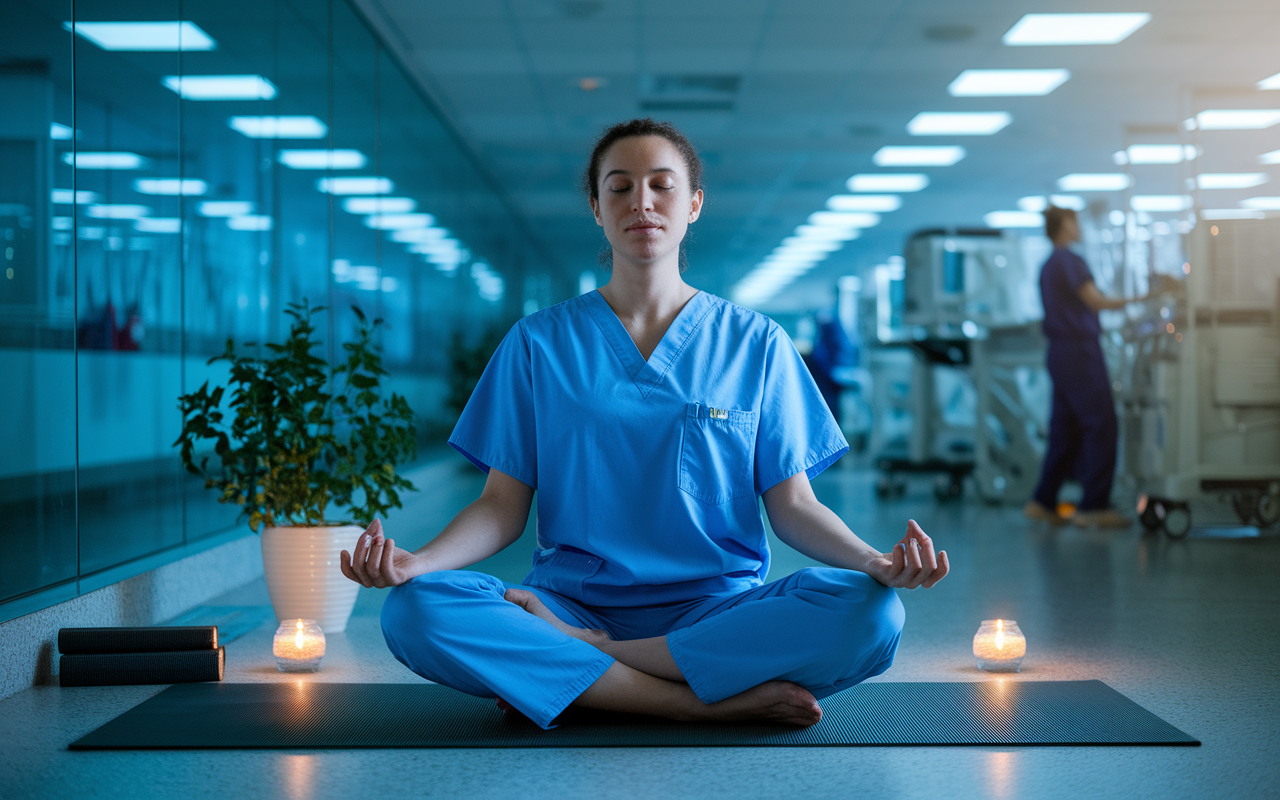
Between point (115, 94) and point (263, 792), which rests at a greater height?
point (115, 94)

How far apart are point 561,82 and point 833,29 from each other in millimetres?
1708

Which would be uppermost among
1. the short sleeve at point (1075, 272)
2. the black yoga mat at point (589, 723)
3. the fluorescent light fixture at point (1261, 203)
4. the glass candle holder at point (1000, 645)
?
the fluorescent light fixture at point (1261, 203)

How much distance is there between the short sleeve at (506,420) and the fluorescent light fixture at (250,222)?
1907mm

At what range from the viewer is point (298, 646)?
2102 mm

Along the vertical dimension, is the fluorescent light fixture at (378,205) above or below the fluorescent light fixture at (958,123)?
below

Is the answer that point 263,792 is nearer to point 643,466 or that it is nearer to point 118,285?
point 643,466

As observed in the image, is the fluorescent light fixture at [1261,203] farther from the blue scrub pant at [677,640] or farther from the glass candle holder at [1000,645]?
the blue scrub pant at [677,640]

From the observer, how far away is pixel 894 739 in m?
1.64

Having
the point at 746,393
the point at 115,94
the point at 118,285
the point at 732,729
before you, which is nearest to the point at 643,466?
the point at 746,393

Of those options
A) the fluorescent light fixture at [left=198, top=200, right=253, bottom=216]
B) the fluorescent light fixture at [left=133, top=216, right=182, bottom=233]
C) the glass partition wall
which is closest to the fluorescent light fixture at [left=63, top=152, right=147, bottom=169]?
the glass partition wall

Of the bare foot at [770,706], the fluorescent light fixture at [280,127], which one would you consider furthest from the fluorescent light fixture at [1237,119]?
the bare foot at [770,706]

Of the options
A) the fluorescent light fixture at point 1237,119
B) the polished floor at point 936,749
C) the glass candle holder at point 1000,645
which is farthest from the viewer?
the fluorescent light fixture at point 1237,119

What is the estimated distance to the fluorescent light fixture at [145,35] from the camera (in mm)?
2471

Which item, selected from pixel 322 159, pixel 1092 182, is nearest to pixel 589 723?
pixel 322 159
